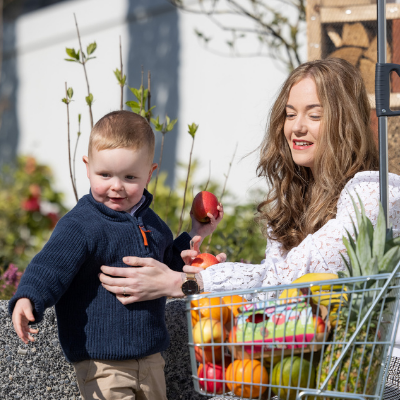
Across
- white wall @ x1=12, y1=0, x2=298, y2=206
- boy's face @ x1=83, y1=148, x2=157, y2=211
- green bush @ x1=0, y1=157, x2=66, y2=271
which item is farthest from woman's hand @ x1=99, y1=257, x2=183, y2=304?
green bush @ x1=0, y1=157, x2=66, y2=271

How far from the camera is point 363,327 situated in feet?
5.20

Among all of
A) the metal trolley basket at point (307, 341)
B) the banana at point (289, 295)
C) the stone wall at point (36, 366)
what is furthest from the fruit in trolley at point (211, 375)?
the stone wall at point (36, 366)

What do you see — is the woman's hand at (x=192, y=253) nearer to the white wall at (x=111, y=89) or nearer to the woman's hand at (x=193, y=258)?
the woman's hand at (x=193, y=258)

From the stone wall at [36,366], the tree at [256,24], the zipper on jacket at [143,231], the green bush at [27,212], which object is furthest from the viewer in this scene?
the green bush at [27,212]

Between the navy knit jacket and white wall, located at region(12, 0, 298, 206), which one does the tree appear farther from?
the navy knit jacket

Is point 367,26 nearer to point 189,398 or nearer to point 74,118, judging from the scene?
point 189,398

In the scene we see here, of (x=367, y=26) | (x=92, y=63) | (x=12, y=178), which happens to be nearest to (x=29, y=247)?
(x=12, y=178)

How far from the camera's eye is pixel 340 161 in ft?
8.32

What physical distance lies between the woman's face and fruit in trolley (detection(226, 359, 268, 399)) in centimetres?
125

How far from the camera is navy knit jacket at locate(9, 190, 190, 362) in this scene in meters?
2.06

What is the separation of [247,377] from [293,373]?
129 mm

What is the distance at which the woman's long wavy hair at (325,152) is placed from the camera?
2.52 metres

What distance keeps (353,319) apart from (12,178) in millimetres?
5523

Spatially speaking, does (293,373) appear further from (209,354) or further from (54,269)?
(54,269)
